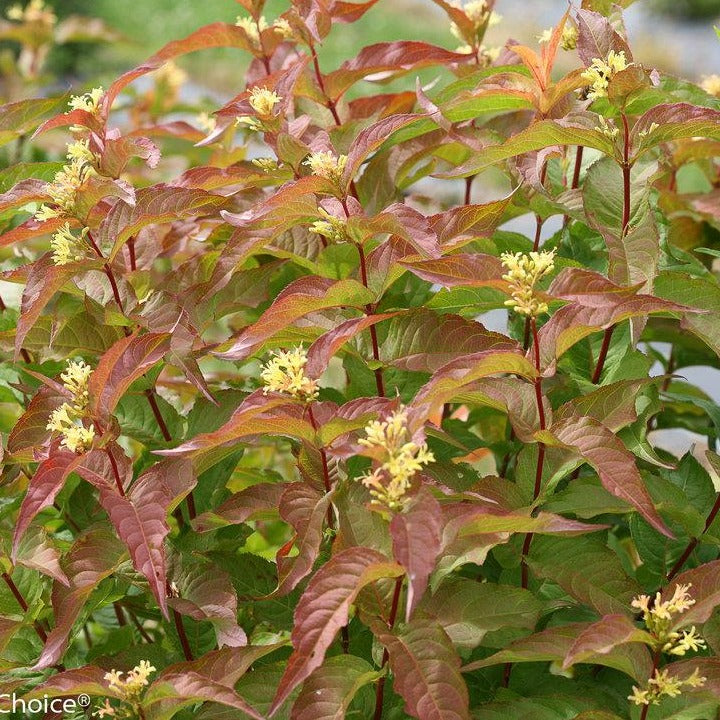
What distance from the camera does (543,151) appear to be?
126 cm

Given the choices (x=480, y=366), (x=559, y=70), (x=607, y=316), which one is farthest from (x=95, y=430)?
(x=559, y=70)

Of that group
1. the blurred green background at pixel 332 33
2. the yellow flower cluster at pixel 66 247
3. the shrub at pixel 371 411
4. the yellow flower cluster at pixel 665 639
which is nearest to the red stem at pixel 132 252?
the shrub at pixel 371 411

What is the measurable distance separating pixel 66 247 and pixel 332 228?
31 cm

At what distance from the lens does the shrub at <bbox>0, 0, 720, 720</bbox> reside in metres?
1.04

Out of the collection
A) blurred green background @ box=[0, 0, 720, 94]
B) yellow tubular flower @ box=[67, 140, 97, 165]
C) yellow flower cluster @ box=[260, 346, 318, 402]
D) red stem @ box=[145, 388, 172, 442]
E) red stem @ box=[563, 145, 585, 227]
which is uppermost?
yellow tubular flower @ box=[67, 140, 97, 165]

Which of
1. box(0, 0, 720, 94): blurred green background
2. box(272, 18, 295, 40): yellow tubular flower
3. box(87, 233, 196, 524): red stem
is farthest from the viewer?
box(0, 0, 720, 94): blurred green background

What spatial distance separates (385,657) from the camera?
1133 millimetres

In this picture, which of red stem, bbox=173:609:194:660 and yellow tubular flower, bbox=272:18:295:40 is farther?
yellow tubular flower, bbox=272:18:295:40

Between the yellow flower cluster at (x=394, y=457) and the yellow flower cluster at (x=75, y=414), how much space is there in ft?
1.04

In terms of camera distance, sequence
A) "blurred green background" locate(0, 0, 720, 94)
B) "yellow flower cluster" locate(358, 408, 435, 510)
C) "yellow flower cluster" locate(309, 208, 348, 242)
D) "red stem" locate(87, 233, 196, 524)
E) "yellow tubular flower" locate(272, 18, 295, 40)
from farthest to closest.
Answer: "blurred green background" locate(0, 0, 720, 94), "yellow tubular flower" locate(272, 18, 295, 40), "red stem" locate(87, 233, 196, 524), "yellow flower cluster" locate(309, 208, 348, 242), "yellow flower cluster" locate(358, 408, 435, 510)

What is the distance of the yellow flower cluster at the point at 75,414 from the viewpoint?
110 cm

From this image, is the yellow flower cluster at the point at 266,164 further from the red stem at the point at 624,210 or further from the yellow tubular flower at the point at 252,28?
the red stem at the point at 624,210

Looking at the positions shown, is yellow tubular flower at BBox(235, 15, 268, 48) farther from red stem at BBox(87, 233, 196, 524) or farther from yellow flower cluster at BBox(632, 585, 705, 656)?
yellow flower cluster at BBox(632, 585, 705, 656)

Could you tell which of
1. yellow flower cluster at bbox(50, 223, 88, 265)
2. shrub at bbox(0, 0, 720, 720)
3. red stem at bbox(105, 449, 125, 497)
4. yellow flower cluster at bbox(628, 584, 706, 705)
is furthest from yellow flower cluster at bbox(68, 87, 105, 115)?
yellow flower cluster at bbox(628, 584, 706, 705)
